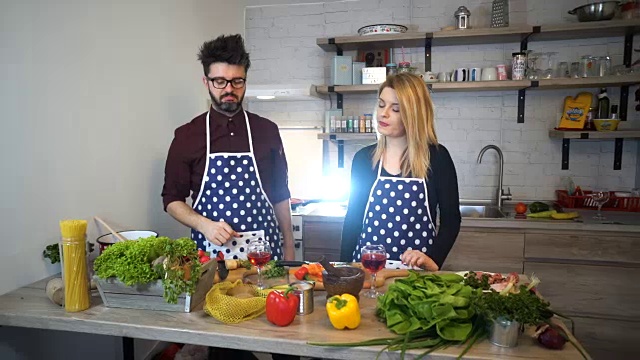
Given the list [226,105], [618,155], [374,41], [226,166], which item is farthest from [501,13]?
[226,166]

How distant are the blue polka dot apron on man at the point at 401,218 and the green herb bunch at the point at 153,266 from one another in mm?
884

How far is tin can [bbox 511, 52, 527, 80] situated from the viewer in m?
3.15

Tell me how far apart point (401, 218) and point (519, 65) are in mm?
1874

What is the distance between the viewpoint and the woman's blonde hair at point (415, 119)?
1.88 m

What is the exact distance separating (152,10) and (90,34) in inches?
21.9

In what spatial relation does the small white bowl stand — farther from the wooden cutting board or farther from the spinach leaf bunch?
the spinach leaf bunch

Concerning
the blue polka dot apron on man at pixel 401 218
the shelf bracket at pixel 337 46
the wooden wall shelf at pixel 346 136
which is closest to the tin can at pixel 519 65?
→ the wooden wall shelf at pixel 346 136

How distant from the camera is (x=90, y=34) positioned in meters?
1.97

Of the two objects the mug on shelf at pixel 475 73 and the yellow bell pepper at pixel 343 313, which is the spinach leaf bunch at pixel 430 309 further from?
the mug on shelf at pixel 475 73

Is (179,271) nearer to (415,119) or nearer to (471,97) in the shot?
(415,119)

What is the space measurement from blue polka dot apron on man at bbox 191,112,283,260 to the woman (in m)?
0.44

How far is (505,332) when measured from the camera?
3.69 feet

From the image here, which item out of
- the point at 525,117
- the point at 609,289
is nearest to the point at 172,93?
the point at 525,117

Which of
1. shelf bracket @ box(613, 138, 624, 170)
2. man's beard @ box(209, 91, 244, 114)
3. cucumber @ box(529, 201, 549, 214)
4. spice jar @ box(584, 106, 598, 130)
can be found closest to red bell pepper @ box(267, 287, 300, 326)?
man's beard @ box(209, 91, 244, 114)
